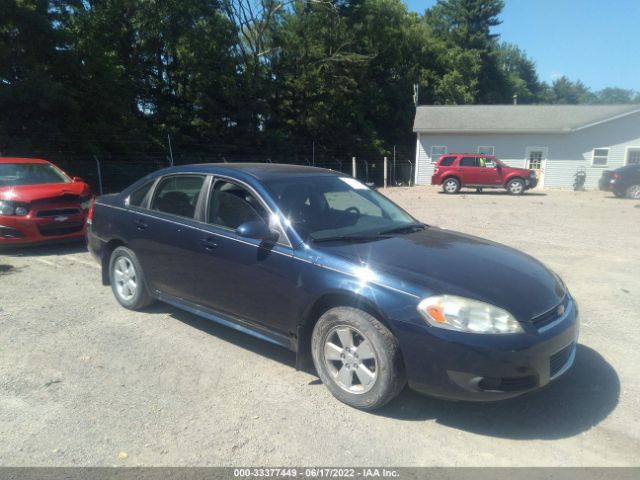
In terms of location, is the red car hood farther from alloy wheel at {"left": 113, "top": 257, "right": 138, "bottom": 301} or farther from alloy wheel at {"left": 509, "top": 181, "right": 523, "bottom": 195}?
alloy wheel at {"left": 509, "top": 181, "right": 523, "bottom": 195}

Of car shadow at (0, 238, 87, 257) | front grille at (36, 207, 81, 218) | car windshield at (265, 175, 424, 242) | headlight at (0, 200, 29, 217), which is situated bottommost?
car shadow at (0, 238, 87, 257)

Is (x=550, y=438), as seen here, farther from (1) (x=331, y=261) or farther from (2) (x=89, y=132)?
(2) (x=89, y=132)

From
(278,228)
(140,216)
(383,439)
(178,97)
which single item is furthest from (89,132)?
(383,439)

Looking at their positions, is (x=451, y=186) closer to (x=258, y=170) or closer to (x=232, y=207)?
(x=258, y=170)

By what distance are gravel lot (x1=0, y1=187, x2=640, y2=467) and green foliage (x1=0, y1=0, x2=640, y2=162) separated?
48.1 ft

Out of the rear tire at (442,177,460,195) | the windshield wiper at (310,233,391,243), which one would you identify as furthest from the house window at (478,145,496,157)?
the windshield wiper at (310,233,391,243)

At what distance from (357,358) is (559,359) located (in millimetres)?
1364

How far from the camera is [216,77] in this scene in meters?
27.8

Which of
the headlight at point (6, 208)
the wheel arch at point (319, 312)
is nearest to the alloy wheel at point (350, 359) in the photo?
the wheel arch at point (319, 312)

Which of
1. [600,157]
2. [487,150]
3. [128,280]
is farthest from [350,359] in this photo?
[600,157]

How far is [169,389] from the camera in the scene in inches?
145

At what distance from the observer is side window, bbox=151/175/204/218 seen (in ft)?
15.1

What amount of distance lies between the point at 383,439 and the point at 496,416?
2.84ft

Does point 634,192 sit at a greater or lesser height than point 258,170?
lesser
